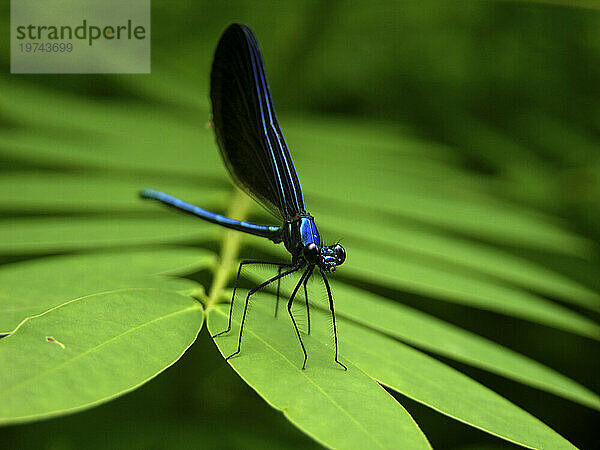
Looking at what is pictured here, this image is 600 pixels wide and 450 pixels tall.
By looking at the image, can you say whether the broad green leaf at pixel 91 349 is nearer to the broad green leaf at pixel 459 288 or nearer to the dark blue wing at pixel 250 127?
the dark blue wing at pixel 250 127

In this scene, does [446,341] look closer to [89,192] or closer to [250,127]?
[250,127]

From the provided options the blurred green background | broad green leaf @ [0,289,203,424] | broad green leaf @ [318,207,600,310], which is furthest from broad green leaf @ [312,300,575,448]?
the blurred green background

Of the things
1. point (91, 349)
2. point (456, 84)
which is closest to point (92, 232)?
point (91, 349)

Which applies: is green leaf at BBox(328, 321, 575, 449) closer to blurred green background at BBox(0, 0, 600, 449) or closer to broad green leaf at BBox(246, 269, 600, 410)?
broad green leaf at BBox(246, 269, 600, 410)

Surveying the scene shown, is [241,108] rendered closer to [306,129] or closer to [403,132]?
[306,129]

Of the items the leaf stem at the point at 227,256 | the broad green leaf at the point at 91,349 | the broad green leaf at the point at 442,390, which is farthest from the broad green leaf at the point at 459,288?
the broad green leaf at the point at 91,349
